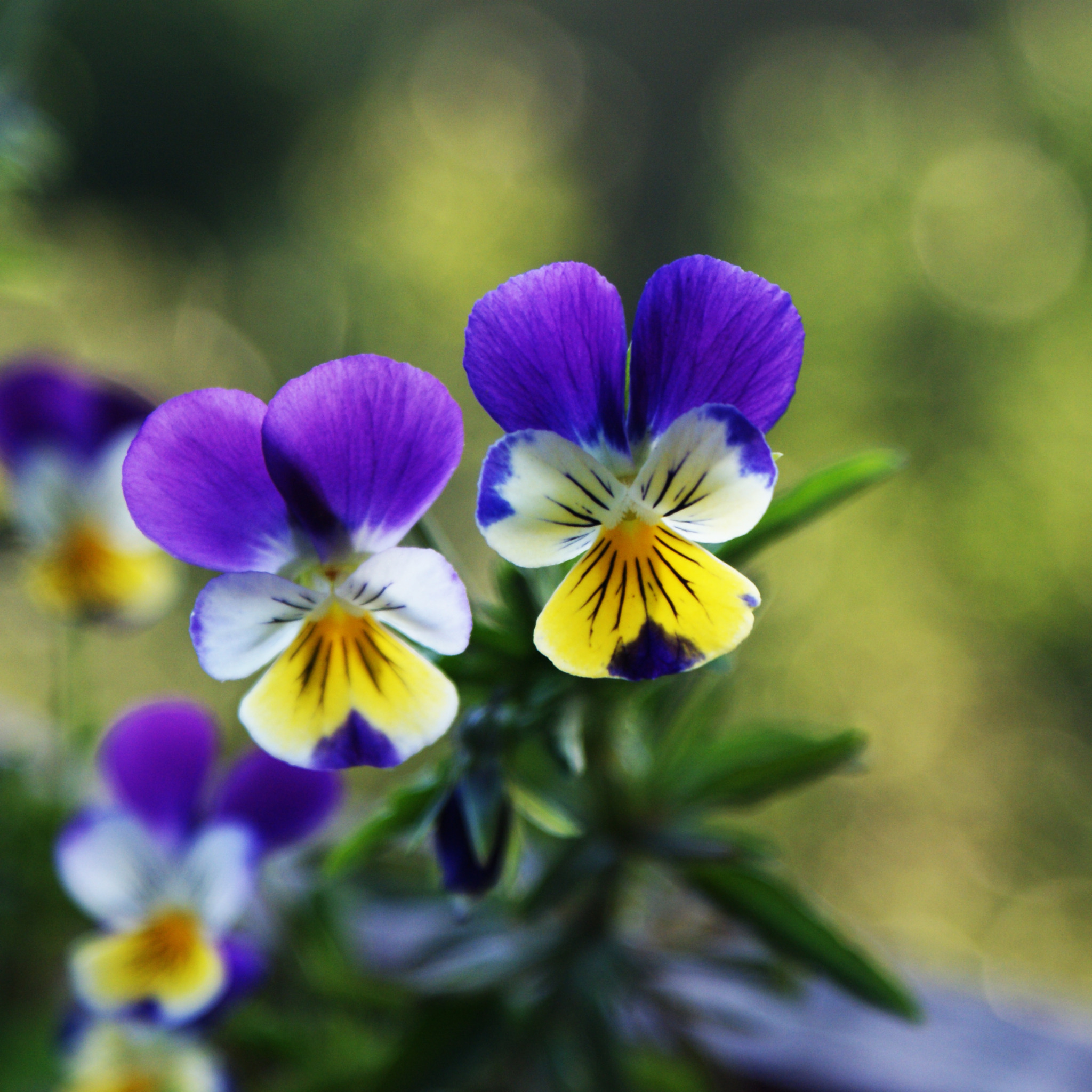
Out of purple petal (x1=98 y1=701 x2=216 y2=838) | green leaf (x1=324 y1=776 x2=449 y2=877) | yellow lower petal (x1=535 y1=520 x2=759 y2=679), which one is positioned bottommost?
purple petal (x1=98 y1=701 x2=216 y2=838)

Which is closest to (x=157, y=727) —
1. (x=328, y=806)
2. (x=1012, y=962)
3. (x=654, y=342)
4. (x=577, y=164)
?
(x=328, y=806)

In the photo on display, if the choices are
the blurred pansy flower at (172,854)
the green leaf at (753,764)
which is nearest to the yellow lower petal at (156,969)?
the blurred pansy flower at (172,854)

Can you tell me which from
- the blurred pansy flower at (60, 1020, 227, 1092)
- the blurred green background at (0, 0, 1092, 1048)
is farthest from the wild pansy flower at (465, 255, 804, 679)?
the blurred green background at (0, 0, 1092, 1048)

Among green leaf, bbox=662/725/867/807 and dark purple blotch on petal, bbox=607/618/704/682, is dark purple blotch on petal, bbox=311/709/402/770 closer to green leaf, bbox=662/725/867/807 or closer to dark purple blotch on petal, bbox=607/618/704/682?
dark purple blotch on petal, bbox=607/618/704/682

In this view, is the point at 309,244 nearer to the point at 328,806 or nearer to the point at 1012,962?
the point at 1012,962

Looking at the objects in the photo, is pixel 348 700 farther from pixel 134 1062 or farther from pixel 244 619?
pixel 134 1062

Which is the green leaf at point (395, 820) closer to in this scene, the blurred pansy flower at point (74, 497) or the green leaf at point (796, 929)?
the green leaf at point (796, 929)

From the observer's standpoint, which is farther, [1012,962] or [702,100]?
[702,100]
